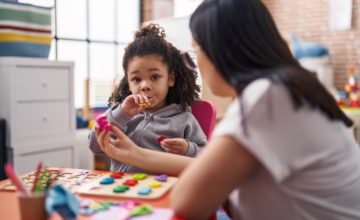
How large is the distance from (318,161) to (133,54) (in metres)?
0.91

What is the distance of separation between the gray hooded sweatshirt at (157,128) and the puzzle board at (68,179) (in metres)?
0.24

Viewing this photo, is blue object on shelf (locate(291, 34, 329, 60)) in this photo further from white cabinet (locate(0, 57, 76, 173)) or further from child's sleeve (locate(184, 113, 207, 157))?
child's sleeve (locate(184, 113, 207, 157))

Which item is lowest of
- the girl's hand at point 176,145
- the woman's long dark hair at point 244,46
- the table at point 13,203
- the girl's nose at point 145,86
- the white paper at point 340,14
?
the table at point 13,203

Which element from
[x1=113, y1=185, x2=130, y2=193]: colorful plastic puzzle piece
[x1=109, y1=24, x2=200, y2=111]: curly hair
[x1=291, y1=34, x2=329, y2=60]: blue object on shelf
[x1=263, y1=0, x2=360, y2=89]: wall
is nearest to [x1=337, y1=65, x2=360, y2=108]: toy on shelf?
[x1=263, y1=0, x2=360, y2=89]: wall

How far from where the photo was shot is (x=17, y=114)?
2240 millimetres

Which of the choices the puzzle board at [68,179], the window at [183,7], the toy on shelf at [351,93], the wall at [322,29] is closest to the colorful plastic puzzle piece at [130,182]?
the puzzle board at [68,179]

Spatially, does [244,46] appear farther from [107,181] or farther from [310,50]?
[310,50]

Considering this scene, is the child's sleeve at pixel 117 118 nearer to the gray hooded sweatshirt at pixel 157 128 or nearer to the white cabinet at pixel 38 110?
the gray hooded sweatshirt at pixel 157 128

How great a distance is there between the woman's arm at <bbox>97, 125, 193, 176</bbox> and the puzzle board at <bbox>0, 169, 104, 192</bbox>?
91mm

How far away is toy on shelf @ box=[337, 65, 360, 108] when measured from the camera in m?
3.22

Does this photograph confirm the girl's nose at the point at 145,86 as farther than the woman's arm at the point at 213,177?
Yes

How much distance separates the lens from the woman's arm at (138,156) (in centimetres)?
105

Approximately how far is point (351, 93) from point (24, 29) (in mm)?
2719

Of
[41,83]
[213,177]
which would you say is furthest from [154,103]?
[41,83]
